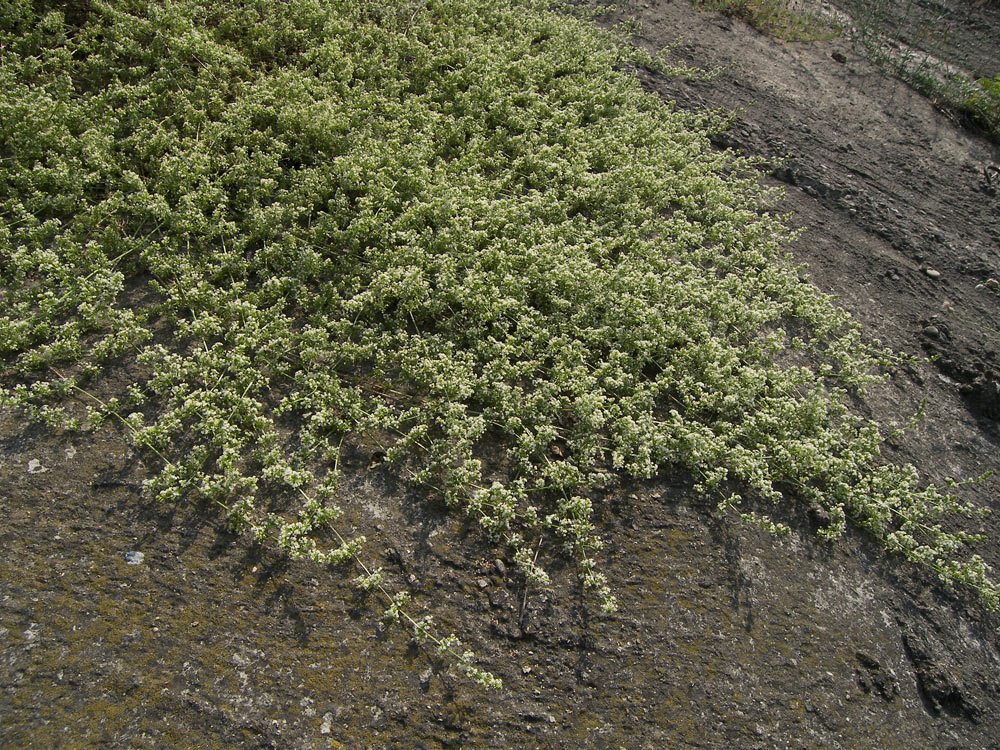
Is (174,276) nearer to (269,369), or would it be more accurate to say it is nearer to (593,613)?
(269,369)

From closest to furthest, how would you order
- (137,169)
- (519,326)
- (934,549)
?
(934,549) < (519,326) < (137,169)

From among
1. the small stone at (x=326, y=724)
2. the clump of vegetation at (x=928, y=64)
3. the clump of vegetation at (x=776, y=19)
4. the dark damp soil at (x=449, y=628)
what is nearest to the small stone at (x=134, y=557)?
the dark damp soil at (x=449, y=628)

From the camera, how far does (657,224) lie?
518 cm

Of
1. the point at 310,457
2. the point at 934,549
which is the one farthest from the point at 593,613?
the point at 934,549

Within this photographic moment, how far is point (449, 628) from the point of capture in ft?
10.3

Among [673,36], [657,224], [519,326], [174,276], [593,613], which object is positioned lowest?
[593,613]

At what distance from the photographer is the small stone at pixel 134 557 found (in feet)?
10.2

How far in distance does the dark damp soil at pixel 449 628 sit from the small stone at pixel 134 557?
0.06 feet

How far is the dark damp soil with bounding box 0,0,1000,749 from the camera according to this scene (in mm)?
2807

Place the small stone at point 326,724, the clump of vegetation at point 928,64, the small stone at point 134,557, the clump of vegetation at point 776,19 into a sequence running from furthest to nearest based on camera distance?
the clump of vegetation at point 776,19, the clump of vegetation at point 928,64, the small stone at point 134,557, the small stone at point 326,724

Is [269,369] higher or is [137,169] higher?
[137,169]

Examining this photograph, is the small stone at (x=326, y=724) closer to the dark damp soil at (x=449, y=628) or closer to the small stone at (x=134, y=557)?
the dark damp soil at (x=449, y=628)

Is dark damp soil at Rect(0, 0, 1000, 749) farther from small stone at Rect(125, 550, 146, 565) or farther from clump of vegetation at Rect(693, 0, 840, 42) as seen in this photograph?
clump of vegetation at Rect(693, 0, 840, 42)

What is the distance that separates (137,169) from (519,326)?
2.78 meters
